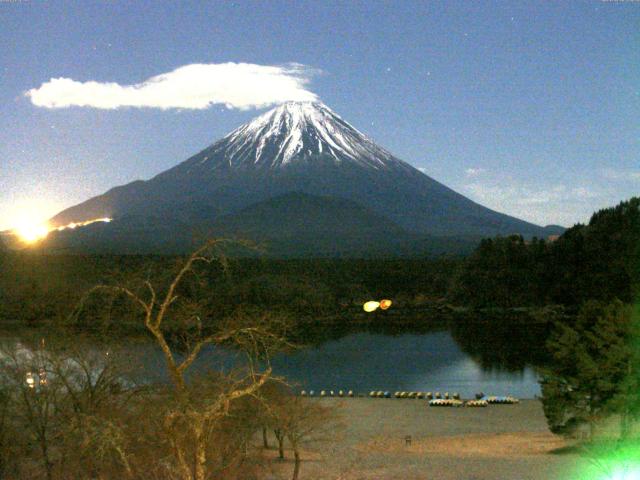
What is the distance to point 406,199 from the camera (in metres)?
182

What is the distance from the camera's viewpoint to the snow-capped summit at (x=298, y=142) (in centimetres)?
18775

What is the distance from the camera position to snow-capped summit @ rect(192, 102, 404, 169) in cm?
18775

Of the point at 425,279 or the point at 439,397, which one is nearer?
the point at 439,397

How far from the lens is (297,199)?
169875mm

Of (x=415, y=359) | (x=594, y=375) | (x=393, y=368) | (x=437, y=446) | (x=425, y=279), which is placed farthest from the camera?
(x=425, y=279)

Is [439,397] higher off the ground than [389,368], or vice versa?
[439,397]

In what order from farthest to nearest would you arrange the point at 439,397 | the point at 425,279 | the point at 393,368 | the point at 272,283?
the point at 425,279 < the point at 272,283 < the point at 393,368 < the point at 439,397

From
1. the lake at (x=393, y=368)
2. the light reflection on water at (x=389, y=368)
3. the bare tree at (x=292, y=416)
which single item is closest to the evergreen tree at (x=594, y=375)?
the bare tree at (x=292, y=416)

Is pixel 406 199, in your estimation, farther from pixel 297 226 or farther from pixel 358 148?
pixel 297 226

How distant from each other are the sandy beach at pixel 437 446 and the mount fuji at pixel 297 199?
112 m

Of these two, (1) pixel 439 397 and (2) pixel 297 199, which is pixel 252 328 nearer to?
(1) pixel 439 397

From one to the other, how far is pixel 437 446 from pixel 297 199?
490ft

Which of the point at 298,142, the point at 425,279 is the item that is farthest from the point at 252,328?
the point at 298,142

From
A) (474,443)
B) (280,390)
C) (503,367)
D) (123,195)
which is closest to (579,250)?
(503,367)
